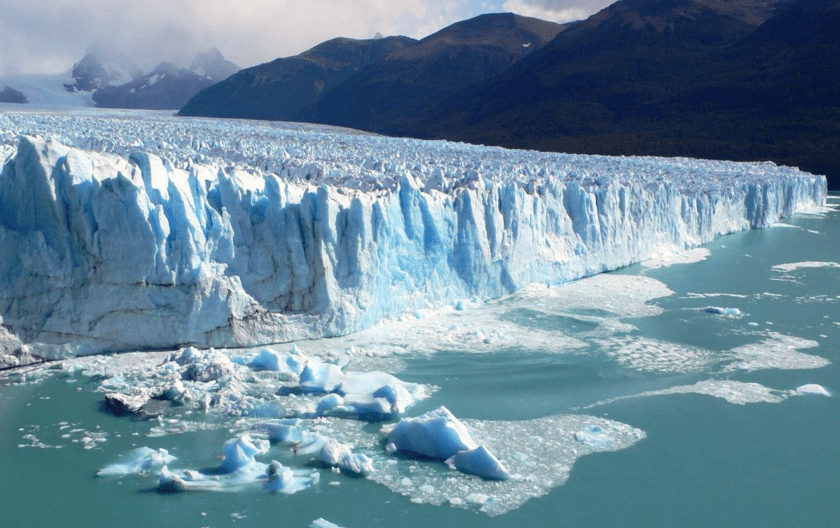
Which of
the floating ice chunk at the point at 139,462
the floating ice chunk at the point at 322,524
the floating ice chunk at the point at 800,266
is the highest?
the floating ice chunk at the point at 800,266

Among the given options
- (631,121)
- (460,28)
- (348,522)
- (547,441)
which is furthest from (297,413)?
(460,28)

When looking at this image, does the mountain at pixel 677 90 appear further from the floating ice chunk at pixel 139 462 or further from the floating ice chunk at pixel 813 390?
the floating ice chunk at pixel 139 462

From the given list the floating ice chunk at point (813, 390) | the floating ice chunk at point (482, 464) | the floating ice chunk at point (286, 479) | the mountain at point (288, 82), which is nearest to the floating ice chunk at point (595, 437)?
the floating ice chunk at point (482, 464)

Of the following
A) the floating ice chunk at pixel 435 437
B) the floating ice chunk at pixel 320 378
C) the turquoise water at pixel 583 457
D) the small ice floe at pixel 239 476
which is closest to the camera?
the turquoise water at pixel 583 457

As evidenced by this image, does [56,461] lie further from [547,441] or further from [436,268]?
[436,268]

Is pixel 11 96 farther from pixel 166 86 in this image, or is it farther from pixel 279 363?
pixel 279 363

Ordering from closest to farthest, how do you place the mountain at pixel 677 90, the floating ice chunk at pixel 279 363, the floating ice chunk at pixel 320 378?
the floating ice chunk at pixel 320 378
the floating ice chunk at pixel 279 363
the mountain at pixel 677 90
